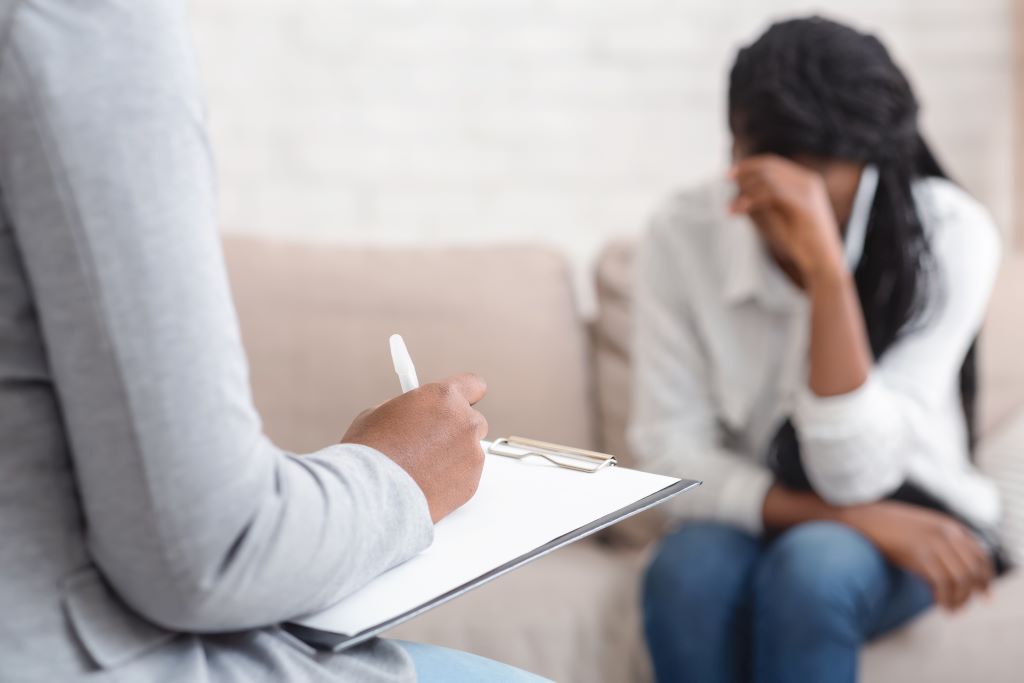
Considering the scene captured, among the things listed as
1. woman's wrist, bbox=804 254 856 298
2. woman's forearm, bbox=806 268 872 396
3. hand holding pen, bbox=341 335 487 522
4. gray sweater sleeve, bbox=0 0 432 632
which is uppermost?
gray sweater sleeve, bbox=0 0 432 632

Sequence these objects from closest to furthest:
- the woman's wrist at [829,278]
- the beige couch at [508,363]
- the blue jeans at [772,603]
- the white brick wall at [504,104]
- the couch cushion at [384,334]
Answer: the blue jeans at [772,603] < the woman's wrist at [829,278] < the beige couch at [508,363] < the couch cushion at [384,334] < the white brick wall at [504,104]

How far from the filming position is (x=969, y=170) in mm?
2275

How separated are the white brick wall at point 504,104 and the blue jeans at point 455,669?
1.47 metres

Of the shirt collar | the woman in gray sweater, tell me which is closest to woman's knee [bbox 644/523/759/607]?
the shirt collar

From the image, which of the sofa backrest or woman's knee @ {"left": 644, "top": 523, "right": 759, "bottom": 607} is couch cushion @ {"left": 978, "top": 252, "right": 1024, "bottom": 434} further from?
woman's knee @ {"left": 644, "top": 523, "right": 759, "bottom": 607}

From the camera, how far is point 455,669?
66 cm

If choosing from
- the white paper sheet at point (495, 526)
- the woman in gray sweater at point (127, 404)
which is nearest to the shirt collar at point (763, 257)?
the white paper sheet at point (495, 526)

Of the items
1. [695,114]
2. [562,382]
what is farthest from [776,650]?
[695,114]

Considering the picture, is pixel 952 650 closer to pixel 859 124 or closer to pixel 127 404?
pixel 859 124

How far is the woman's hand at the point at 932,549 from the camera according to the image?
1296 mm

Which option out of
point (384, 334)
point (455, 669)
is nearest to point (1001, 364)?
point (384, 334)

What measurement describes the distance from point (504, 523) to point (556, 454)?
0.35ft

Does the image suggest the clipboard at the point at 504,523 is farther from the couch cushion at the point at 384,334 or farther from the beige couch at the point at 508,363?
the couch cushion at the point at 384,334

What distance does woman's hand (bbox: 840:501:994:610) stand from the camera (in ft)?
4.25
